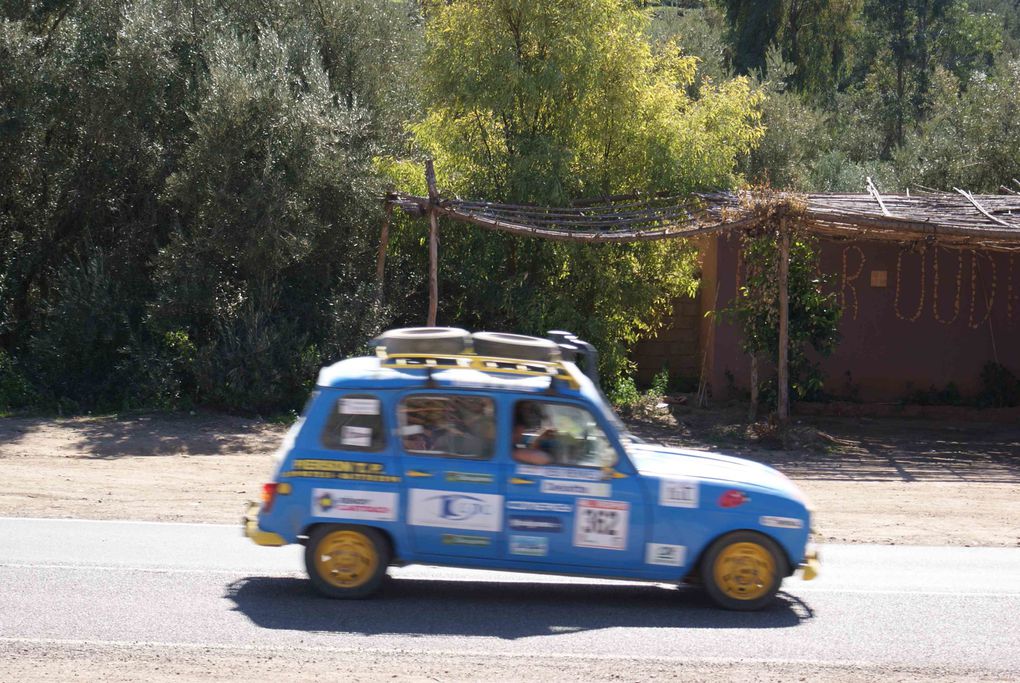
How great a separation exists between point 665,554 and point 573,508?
692 millimetres

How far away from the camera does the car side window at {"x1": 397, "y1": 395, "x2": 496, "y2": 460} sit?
7156 mm

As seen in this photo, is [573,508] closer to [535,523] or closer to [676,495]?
[535,523]

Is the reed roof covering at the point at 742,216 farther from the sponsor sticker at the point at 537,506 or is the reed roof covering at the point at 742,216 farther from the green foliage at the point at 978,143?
the sponsor sticker at the point at 537,506

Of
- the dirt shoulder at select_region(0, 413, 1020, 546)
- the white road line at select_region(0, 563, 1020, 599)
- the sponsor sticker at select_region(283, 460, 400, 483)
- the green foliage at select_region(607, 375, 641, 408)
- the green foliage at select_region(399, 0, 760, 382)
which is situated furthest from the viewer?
the green foliage at select_region(607, 375, 641, 408)

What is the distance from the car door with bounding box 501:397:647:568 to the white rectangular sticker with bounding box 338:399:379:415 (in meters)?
0.92

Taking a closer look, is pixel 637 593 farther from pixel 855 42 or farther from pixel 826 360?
pixel 855 42

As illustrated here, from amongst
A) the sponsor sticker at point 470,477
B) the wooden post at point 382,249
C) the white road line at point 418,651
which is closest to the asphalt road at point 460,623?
the white road line at point 418,651

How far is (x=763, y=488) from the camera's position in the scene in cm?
721

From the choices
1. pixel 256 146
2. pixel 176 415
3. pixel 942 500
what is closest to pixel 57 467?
pixel 176 415

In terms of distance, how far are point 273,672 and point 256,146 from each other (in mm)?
11567

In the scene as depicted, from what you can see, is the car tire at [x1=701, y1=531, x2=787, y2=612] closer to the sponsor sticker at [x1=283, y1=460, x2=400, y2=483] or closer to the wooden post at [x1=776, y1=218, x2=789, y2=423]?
the sponsor sticker at [x1=283, y1=460, x2=400, y2=483]

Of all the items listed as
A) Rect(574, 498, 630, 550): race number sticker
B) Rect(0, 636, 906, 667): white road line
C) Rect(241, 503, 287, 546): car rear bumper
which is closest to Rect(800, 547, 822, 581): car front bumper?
Rect(0, 636, 906, 667): white road line

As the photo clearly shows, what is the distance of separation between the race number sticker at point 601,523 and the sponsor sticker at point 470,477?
24.6 inches

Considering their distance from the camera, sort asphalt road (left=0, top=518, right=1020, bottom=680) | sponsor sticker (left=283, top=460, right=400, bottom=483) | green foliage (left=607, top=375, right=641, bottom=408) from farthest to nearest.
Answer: green foliage (left=607, top=375, right=641, bottom=408), sponsor sticker (left=283, top=460, right=400, bottom=483), asphalt road (left=0, top=518, right=1020, bottom=680)
